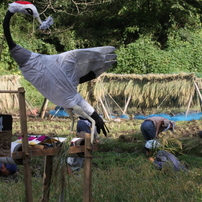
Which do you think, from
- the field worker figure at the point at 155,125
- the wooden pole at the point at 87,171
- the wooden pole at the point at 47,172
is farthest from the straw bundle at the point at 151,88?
the wooden pole at the point at 87,171

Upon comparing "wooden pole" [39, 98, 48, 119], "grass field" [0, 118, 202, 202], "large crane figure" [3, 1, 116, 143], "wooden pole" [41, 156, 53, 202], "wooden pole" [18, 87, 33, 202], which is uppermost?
"large crane figure" [3, 1, 116, 143]

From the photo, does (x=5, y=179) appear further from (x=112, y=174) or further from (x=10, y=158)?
(x=10, y=158)

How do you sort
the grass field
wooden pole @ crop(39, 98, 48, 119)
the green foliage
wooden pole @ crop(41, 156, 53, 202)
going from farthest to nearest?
the green foliage → wooden pole @ crop(39, 98, 48, 119) → the grass field → wooden pole @ crop(41, 156, 53, 202)

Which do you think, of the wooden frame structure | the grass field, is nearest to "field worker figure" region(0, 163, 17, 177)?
the grass field

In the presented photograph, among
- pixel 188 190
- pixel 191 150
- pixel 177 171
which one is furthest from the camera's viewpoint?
pixel 191 150

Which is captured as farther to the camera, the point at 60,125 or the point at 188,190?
the point at 60,125

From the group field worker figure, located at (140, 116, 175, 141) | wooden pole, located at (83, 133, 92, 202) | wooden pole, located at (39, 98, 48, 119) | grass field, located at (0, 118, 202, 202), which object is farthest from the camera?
wooden pole, located at (39, 98, 48, 119)

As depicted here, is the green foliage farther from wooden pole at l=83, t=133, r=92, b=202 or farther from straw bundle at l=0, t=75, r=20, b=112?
wooden pole at l=83, t=133, r=92, b=202

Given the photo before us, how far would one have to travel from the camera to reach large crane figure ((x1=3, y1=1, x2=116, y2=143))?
10.5ft

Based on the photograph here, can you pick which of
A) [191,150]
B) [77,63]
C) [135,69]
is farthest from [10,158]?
[135,69]

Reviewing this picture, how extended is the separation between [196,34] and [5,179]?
1490 cm

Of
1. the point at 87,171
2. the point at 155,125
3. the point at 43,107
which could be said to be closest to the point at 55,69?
the point at 87,171

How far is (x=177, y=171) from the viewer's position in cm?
491

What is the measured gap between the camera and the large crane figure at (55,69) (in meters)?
3.21
